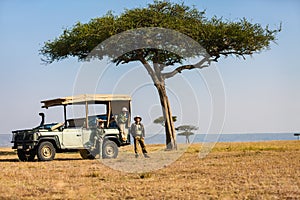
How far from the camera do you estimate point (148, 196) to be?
10.1 m

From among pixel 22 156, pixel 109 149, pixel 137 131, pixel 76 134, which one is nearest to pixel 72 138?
pixel 76 134

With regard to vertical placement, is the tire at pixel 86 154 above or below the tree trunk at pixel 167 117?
below

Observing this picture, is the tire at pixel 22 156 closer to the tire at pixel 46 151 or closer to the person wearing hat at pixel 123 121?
the tire at pixel 46 151

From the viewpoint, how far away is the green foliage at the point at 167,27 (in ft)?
98.7

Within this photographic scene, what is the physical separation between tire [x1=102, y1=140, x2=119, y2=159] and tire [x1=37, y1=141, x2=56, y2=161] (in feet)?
7.01

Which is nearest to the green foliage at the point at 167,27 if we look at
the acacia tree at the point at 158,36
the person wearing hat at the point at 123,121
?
the acacia tree at the point at 158,36

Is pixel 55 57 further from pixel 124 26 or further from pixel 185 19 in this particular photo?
pixel 185 19

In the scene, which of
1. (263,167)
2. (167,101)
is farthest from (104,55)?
(263,167)

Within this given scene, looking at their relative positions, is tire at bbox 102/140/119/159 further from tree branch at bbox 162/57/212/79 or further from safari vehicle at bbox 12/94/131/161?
tree branch at bbox 162/57/212/79

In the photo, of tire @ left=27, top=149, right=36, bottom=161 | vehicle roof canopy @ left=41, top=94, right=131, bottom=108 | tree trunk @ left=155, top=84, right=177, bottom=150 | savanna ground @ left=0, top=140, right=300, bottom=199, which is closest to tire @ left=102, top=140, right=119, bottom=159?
vehicle roof canopy @ left=41, top=94, right=131, bottom=108

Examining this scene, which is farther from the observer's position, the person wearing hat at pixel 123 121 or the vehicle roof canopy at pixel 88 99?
the person wearing hat at pixel 123 121

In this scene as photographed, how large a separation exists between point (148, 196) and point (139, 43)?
813 inches

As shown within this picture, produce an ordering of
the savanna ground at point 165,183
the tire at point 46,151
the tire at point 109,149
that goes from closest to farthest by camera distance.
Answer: the savanna ground at point 165,183, the tire at point 46,151, the tire at point 109,149

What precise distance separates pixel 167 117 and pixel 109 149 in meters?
10.5
